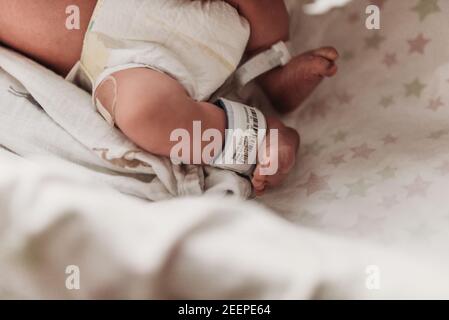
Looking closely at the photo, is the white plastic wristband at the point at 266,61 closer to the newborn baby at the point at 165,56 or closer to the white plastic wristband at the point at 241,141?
the newborn baby at the point at 165,56

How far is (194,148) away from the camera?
1.92 feet

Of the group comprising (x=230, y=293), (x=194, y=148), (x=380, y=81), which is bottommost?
(x=230, y=293)

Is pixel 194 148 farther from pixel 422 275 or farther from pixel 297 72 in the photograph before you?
pixel 422 275

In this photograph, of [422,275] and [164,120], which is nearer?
[422,275]

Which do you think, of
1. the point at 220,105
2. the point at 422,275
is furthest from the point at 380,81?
the point at 422,275

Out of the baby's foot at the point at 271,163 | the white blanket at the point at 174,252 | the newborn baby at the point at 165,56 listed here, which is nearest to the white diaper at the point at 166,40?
the newborn baby at the point at 165,56

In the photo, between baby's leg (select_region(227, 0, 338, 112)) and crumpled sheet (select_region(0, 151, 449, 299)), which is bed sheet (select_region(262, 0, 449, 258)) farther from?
crumpled sheet (select_region(0, 151, 449, 299))

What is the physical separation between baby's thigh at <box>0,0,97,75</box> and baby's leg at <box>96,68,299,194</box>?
106mm

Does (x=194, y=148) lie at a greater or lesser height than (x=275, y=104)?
lesser

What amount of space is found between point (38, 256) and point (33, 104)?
39 cm

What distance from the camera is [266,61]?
0.73 meters

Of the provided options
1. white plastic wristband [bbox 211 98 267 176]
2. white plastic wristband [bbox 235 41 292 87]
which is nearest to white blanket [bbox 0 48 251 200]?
white plastic wristband [bbox 211 98 267 176]

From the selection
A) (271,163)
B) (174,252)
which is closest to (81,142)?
(271,163)

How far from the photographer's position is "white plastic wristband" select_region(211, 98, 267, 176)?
0.60 metres
